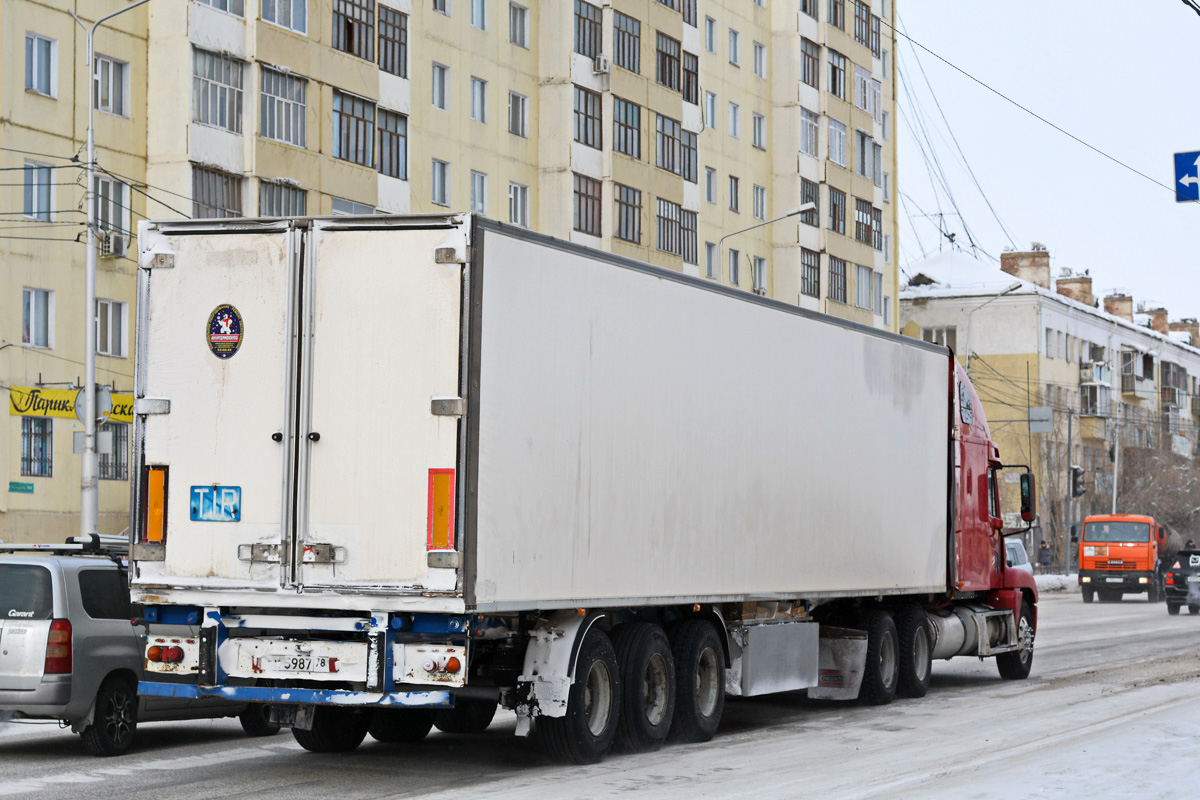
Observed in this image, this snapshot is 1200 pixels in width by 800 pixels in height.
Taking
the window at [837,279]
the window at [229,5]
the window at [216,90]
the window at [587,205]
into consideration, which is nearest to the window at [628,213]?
the window at [587,205]

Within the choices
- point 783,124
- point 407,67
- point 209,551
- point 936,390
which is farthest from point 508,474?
point 783,124

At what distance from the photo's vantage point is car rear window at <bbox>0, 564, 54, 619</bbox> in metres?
12.5

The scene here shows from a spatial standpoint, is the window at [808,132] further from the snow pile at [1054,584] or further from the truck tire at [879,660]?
the truck tire at [879,660]

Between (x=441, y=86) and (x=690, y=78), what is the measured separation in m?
12.3

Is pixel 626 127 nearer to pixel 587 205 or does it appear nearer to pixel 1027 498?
pixel 587 205

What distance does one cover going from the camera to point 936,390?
1889 cm

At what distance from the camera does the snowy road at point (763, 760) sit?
1106 centimetres

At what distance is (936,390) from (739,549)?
5.45 metres

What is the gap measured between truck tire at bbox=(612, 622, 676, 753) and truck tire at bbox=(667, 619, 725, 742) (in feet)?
0.95

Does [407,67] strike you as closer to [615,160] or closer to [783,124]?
[615,160]

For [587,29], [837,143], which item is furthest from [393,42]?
[837,143]

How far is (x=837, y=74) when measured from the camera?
64062 millimetres

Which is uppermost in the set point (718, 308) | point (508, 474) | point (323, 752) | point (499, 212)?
point (499, 212)

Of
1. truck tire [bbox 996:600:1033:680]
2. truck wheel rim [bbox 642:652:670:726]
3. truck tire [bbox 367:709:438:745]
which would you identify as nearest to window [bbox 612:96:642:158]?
truck tire [bbox 996:600:1033:680]
